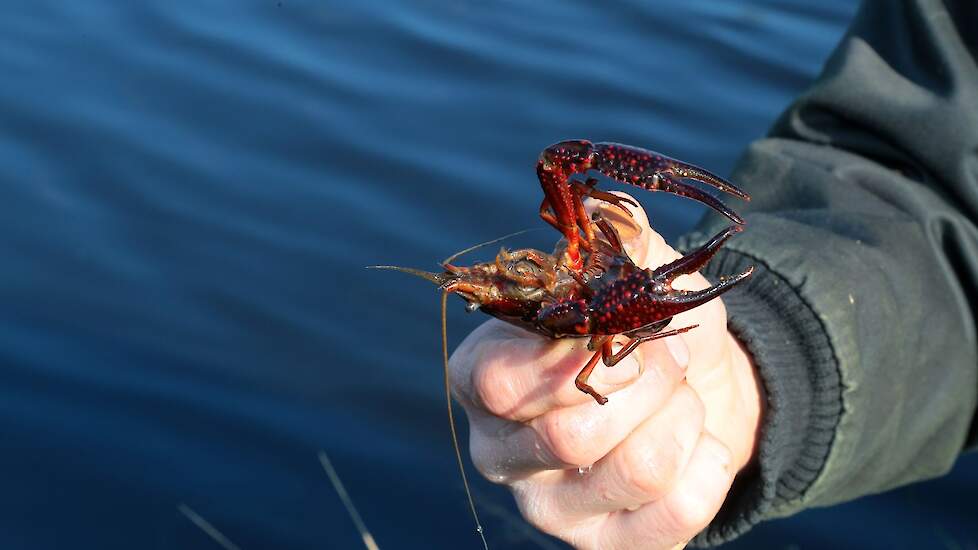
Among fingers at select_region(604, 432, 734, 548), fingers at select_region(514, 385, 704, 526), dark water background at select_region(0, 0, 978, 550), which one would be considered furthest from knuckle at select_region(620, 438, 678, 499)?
dark water background at select_region(0, 0, 978, 550)

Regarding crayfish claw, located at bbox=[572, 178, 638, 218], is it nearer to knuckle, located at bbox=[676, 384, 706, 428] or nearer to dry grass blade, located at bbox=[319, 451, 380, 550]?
knuckle, located at bbox=[676, 384, 706, 428]

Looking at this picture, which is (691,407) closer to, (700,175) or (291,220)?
(700,175)

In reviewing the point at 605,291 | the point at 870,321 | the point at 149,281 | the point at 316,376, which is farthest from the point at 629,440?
the point at 149,281

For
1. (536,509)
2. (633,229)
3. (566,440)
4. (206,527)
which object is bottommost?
(206,527)

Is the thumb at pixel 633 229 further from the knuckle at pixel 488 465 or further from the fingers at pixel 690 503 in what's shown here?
the knuckle at pixel 488 465

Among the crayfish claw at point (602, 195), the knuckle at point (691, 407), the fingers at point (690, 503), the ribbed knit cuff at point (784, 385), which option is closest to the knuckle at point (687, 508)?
the fingers at point (690, 503)

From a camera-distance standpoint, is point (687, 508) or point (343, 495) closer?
point (687, 508)

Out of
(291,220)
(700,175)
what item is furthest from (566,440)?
(291,220)
